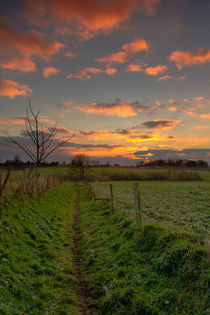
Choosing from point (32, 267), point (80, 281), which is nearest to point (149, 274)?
point (80, 281)

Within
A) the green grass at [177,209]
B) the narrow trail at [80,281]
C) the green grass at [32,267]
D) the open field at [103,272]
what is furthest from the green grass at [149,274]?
the green grass at [177,209]

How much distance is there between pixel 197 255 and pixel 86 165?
90405mm

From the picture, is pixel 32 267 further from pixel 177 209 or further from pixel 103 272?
pixel 177 209

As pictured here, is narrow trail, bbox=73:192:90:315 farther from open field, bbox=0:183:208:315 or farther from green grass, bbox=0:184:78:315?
green grass, bbox=0:184:78:315

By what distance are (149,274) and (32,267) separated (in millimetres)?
3911

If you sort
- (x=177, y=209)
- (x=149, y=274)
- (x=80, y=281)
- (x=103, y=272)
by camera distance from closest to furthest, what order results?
(x=149, y=274) → (x=80, y=281) → (x=103, y=272) → (x=177, y=209)

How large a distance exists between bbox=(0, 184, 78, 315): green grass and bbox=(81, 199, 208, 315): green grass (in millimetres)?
921

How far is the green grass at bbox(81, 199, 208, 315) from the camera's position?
207 inches

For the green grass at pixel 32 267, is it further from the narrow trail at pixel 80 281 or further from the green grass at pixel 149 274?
the green grass at pixel 149 274

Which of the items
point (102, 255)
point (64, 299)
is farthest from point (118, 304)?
point (102, 255)

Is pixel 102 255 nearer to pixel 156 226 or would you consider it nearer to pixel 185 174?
pixel 156 226

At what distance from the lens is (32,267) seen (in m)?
7.32

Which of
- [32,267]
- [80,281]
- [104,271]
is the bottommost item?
[80,281]

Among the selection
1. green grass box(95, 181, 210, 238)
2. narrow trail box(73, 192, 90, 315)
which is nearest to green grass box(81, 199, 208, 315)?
narrow trail box(73, 192, 90, 315)
